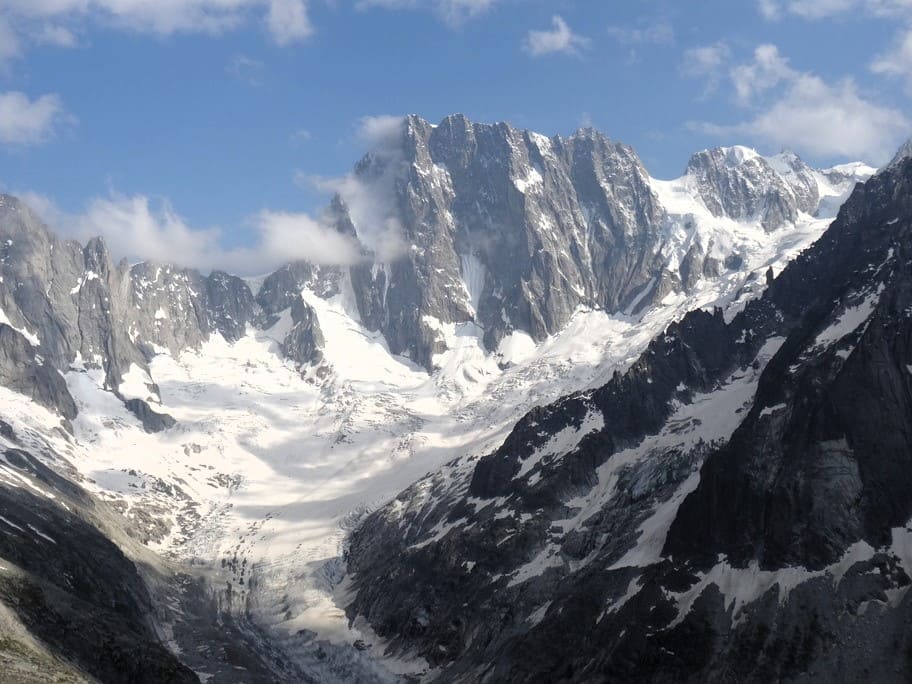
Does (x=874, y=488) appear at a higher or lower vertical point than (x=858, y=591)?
higher

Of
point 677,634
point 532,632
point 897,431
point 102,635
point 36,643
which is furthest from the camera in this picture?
point 532,632

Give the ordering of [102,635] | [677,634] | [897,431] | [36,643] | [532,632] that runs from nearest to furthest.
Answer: [36,643] < [102,635] < [677,634] < [897,431] < [532,632]

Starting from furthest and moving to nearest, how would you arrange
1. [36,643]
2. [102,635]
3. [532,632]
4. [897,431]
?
[532,632] → [897,431] → [102,635] → [36,643]

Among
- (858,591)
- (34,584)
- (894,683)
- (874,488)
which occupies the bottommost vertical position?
(894,683)

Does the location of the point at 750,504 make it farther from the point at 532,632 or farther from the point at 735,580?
the point at 532,632

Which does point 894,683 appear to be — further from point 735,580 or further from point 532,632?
point 532,632

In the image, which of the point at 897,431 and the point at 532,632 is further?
the point at 532,632

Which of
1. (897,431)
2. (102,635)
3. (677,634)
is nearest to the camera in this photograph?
(102,635)

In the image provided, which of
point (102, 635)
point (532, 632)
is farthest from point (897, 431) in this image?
point (102, 635)

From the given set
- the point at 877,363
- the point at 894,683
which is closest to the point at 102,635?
the point at 894,683
